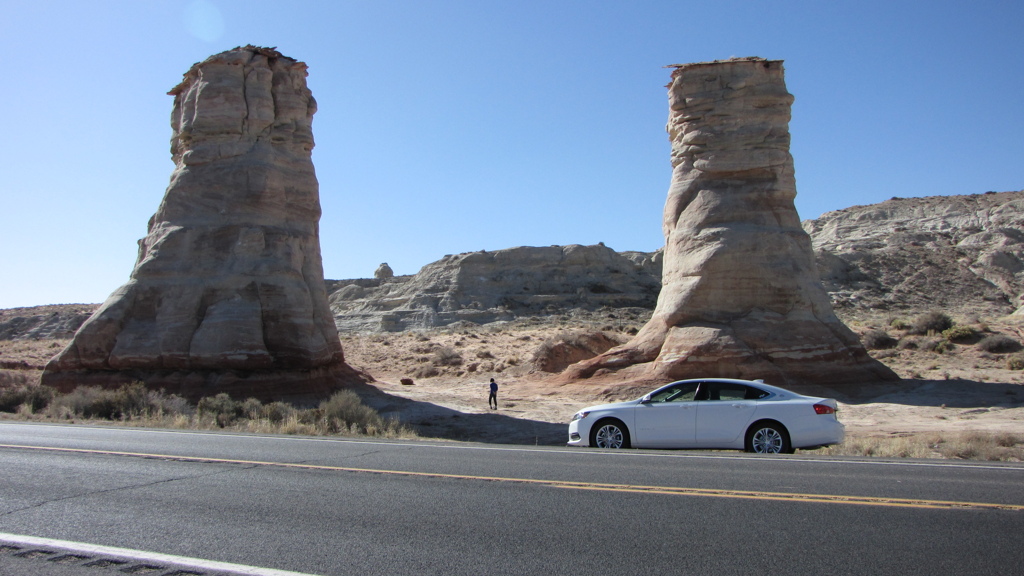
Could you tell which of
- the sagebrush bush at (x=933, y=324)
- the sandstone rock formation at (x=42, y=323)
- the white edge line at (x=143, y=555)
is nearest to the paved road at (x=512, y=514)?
the white edge line at (x=143, y=555)

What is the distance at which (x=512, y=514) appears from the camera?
5.99m

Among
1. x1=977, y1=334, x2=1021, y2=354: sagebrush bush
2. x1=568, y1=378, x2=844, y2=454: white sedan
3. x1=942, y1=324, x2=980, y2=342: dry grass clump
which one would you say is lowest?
x1=568, y1=378, x2=844, y2=454: white sedan

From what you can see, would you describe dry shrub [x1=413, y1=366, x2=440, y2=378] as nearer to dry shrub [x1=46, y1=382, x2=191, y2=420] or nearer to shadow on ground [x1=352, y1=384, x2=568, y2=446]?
shadow on ground [x1=352, y1=384, x2=568, y2=446]

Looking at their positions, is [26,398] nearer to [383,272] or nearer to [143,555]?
[143,555]

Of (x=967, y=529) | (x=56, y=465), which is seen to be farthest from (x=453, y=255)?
(x=967, y=529)

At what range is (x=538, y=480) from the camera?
750 cm

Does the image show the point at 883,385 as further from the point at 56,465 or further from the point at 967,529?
the point at 56,465

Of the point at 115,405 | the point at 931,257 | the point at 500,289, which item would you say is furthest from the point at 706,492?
the point at 931,257

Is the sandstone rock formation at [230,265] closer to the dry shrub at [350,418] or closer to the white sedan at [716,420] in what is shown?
the dry shrub at [350,418]

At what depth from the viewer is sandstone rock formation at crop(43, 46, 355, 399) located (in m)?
21.7

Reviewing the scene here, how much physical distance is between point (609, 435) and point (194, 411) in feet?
41.9

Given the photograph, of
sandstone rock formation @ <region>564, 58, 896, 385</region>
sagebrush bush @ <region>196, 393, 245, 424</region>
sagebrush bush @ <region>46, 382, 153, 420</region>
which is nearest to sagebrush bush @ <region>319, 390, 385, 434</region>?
sagebrush bush @ <region>196, 393, 245, 424</region>

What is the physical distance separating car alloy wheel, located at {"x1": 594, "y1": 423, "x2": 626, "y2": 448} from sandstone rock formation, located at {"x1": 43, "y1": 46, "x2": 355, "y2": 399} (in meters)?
13.4

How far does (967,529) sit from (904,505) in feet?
2.49
